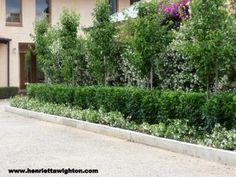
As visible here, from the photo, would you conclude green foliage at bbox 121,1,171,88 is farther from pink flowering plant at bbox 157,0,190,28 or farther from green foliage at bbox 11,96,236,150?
green foliage at bbox 11,96,236,150

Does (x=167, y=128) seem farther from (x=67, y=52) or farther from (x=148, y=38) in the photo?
(x=67, y=52)

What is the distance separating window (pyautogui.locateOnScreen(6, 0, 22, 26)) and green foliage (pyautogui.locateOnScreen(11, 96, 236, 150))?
15.2 m

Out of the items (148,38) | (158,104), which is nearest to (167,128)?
(158,104)

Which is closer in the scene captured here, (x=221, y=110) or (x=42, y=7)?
(x=221, y=110)

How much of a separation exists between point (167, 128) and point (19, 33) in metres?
21.6

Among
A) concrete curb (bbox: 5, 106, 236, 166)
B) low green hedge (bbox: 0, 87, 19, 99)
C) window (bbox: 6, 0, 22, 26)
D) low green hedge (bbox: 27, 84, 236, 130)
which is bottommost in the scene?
low green hedge (bbox: 0, 87, 19, 99)

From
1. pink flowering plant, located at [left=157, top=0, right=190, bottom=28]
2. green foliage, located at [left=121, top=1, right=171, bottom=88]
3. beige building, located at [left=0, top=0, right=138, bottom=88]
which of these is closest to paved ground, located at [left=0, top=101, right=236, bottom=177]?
green foliage, located at [left=121, top=1, right=171, bottom=88]

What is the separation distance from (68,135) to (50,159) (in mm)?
3502

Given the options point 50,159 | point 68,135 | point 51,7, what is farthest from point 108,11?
point 51,7

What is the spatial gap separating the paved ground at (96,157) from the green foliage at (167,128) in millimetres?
500

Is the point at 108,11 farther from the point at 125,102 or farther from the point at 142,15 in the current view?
the point at 125,102

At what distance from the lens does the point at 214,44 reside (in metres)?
10.7

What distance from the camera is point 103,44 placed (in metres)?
15.9

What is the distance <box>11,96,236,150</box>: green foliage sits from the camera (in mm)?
9725
